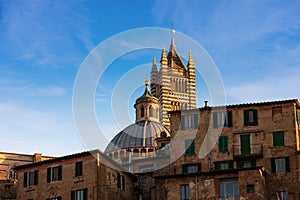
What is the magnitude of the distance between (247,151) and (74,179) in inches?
666

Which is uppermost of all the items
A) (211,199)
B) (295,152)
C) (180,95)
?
(180,95)

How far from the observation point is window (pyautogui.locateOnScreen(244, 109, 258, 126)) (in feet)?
222

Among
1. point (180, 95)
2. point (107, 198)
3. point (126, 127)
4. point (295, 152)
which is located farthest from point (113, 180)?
point (180, 95)

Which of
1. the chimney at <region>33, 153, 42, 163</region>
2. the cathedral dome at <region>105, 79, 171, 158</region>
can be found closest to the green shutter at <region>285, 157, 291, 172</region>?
the cathedral dome at <region>105, 79, 171, 158</region>

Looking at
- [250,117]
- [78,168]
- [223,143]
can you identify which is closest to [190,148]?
[223,143]

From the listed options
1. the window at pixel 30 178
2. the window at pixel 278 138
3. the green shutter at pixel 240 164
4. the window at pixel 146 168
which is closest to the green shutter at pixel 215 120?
the green shutter at pixel 240 164

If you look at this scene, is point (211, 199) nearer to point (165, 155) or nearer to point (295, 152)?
point (295, 152)

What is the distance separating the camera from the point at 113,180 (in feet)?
221

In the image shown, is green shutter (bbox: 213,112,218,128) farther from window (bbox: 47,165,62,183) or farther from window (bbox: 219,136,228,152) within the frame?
window (bbox: 47,165,62,183)

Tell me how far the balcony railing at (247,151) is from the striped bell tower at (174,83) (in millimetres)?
61033

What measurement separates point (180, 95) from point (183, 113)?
6271cm

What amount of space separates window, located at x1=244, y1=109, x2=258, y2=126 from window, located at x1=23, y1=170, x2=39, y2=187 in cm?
2133

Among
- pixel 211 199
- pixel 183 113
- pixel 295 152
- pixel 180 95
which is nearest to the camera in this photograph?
pixel 211 199

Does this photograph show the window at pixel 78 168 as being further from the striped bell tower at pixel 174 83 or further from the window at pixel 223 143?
the striped bell tower at pixel 174 83
